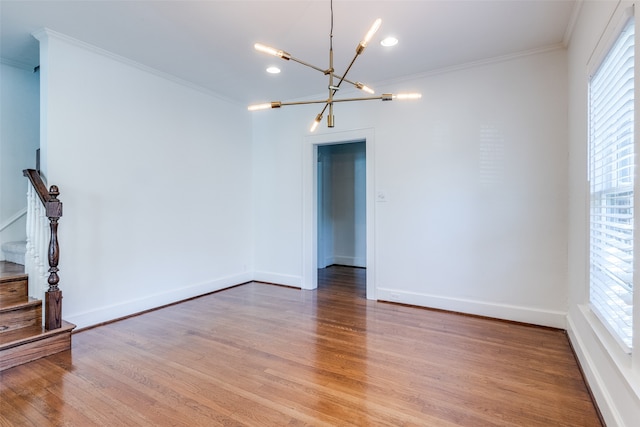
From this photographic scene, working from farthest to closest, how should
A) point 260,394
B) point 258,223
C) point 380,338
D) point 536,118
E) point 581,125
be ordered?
point 258,223
point 536,118
point 380,338
point 581,125
point 260,394

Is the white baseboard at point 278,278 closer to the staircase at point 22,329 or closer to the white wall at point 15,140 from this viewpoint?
the staircase at point 22,329

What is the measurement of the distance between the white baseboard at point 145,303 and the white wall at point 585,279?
4.08 meters

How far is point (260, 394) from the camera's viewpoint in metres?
2.13

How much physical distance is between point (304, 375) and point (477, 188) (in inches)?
104

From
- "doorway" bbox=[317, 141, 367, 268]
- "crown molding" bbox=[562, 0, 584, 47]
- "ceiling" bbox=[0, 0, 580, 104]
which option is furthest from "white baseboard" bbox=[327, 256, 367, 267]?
"crown molding" bbox=[562, 0, 584, 47]

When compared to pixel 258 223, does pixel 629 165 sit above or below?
above

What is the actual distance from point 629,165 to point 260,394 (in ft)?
8.20

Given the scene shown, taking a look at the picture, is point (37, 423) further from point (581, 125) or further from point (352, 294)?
point (581, 125)

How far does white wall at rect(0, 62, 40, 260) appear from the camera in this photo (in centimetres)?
360

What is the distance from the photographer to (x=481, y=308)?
361 centimetres

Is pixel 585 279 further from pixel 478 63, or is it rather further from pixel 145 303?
pixel 145 303

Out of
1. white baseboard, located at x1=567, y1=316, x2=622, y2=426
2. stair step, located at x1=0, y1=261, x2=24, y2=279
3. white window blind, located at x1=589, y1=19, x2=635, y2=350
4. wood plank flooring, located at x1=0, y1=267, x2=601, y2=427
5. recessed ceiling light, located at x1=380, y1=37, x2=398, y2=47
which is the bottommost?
wood plank flooring, located at x1=0, y1=267, x2=601, y2=427

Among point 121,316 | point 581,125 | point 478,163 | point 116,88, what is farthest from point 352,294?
point 116,88

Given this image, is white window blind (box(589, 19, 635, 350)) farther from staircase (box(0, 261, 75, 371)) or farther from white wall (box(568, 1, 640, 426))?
staircase (box(0, 261, 75, 371))
